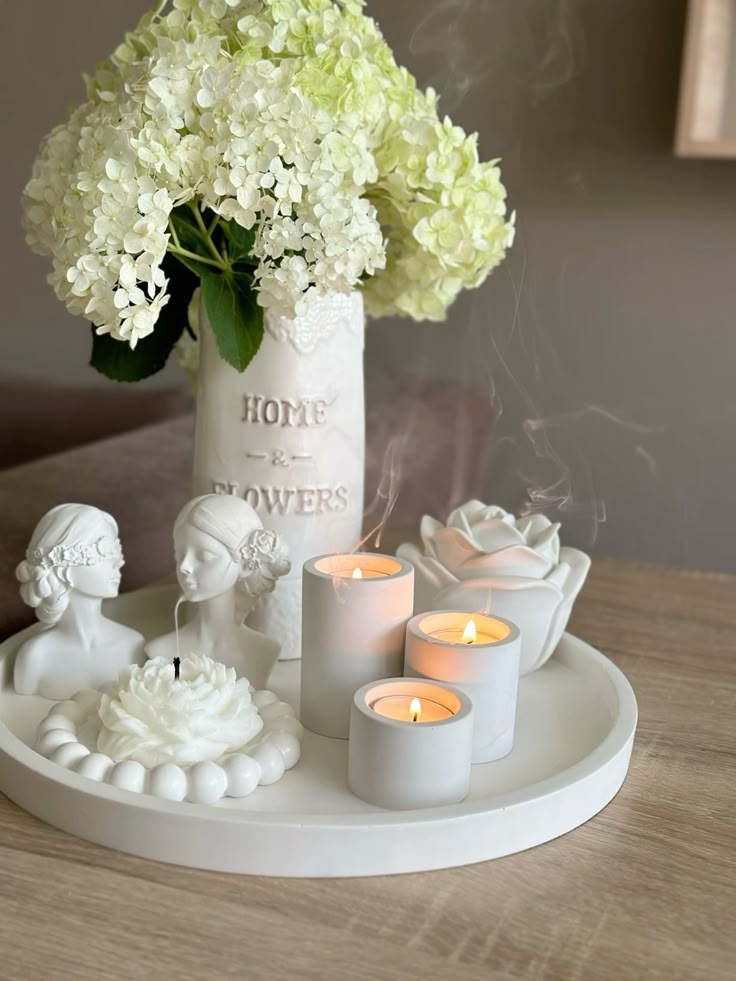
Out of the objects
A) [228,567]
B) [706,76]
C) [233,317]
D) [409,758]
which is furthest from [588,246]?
[409,758]

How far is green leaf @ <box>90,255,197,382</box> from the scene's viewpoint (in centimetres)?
97

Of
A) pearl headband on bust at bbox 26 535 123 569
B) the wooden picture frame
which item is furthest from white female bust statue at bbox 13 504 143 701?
the wooden picture frame

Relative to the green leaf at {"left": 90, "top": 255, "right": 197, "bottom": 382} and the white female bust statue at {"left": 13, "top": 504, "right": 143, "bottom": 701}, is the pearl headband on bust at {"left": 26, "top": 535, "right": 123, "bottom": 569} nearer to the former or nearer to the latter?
the white female bust statue at {"left": 13, "top": 504, "right": 143, "bottom": 701}

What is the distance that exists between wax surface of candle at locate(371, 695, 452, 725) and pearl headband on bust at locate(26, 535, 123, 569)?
0.25 metres

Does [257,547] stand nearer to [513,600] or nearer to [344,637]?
[344,637]

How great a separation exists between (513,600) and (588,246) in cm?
134

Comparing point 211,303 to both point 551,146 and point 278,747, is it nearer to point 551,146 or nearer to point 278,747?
point 278,747

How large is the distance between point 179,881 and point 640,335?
1.62 m

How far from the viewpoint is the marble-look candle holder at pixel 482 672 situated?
2.52 feet

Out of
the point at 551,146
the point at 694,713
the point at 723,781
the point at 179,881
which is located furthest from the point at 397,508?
the point at 179,881

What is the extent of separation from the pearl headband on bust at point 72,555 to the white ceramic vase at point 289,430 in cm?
15

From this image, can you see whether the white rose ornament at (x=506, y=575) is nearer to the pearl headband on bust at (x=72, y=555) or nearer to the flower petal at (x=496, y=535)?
the flower petal at (x=496, y=535)

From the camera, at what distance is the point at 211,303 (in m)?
0.89

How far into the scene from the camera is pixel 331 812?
2.33ft
